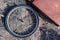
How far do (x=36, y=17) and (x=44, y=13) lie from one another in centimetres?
12

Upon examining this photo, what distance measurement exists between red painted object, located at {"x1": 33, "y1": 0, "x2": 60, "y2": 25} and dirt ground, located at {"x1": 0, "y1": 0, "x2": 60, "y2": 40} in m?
0.10

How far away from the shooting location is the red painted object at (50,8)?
3043 millimetres

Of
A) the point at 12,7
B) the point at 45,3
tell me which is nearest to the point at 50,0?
the point at 45,3

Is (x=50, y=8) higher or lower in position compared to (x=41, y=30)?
higher

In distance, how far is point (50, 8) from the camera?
3076mm

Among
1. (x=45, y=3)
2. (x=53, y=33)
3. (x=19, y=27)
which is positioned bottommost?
(x=53, y=33)

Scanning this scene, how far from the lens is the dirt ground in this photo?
3.02 meters

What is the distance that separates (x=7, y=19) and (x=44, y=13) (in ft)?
1.66

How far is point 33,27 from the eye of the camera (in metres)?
3.10

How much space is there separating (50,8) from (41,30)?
0.33 metres

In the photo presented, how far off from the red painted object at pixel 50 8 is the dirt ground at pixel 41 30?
0.10 meters

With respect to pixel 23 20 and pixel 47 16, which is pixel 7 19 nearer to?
pixel 23 20

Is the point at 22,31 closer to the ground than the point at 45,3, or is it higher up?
closer to the ground

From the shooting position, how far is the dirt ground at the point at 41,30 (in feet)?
9.91
